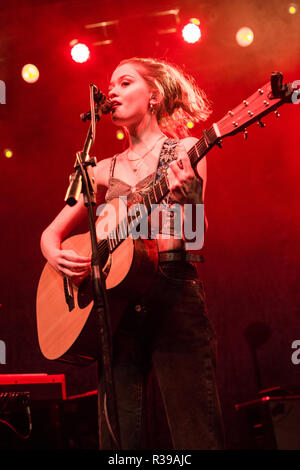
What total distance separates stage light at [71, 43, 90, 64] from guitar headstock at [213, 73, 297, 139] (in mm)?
3114

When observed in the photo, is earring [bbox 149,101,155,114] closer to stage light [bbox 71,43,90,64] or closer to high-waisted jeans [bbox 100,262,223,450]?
high-waisted jeans [bbox 100,262,223,450]

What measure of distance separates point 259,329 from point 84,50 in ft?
9.96

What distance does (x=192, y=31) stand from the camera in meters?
4.48

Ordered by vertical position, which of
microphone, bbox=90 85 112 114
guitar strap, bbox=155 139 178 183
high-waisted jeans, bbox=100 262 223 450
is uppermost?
microphone, bbox=90 85 112 114

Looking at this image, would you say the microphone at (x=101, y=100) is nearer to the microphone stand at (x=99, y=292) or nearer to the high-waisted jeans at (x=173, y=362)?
the microphone stand at (x=99, y=292)

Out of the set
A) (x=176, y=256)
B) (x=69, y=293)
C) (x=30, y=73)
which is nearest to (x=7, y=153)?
(x=30, y=73)

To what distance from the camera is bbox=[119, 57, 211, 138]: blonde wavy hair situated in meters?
2.50

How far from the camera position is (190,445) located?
68.0 inches

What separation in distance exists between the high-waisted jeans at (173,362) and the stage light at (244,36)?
10.5 ft

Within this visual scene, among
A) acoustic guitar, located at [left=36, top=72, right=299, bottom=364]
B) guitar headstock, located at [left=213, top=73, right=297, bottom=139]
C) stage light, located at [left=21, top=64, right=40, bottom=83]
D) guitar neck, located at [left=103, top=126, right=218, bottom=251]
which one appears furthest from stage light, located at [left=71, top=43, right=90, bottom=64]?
guitar headstock, located at [left=213, top=73, right=297, bottom=139]

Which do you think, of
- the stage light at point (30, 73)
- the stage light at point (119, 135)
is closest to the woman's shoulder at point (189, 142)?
the stage light at point (119, 135)

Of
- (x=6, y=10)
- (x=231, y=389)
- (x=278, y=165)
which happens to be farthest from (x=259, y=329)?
(x=6, y=10)

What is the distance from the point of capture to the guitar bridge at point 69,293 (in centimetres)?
229
